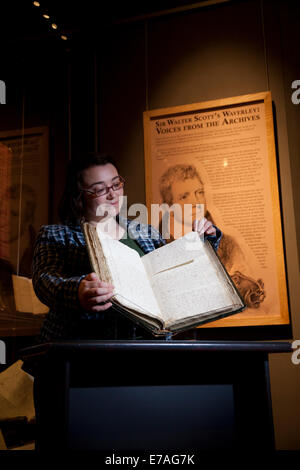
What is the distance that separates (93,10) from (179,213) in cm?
124

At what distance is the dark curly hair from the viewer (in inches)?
62.7

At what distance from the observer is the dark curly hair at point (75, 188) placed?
159 cm

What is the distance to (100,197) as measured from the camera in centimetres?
153

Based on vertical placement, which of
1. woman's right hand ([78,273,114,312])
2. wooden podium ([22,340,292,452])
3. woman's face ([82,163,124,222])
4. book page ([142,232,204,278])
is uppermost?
woman's face ([82,163,124,222])

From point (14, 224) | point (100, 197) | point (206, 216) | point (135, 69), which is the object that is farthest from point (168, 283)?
point (135, 69)

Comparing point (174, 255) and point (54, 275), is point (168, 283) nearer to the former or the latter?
point (174, 255)

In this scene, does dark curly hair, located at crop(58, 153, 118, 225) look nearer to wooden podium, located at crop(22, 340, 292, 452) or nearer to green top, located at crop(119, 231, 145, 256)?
green top, located at crop(119, 231, 145, 256)

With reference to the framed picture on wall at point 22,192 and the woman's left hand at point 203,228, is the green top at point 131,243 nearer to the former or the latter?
the woman's left hand at point 203,228

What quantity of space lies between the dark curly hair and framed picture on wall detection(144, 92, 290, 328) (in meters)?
0.69

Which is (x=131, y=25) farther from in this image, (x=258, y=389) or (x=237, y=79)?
(x=258, y=389)

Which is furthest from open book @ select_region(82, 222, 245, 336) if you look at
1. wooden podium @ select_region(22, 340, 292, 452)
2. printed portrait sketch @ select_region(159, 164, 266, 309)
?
printed portrait sketch @ select_region(159, 164, 266, 309)

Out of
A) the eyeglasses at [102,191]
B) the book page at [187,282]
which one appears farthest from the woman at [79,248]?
the book page at [187,282]

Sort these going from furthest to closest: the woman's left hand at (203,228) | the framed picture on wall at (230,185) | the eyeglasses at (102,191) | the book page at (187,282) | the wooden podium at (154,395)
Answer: the framed picture on wall at (230,185) → the eyeglasses at (102,191) → the woman's left hand at (203,228) → the book page at (187,282) → the wooden podium at (154,395)

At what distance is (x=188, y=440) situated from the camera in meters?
0.88
